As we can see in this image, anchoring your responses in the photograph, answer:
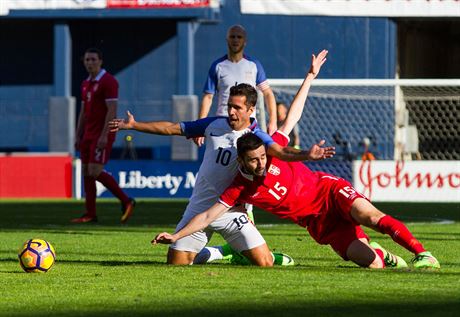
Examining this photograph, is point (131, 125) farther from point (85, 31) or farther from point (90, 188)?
point (85, 31)

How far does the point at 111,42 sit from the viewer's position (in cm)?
3709

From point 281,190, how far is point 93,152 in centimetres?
715

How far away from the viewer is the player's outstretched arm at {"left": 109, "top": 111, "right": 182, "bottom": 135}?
9.51m

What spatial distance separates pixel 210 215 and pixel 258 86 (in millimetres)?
3733

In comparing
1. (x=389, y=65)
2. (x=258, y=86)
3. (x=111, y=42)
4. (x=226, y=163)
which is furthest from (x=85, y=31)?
(x=226, y=163)

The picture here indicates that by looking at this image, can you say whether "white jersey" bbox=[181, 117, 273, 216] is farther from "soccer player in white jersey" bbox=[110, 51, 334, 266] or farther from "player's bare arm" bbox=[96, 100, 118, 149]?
"player's bare arm" bbox=[96, 100, 118, 149]

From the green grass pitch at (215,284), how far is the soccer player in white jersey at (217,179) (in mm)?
231

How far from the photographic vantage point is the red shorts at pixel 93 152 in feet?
53.0

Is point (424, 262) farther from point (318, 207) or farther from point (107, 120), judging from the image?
point (107, 120)

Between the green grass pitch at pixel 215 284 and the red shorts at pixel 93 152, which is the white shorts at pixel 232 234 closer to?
the green grass pitch at pixel 215 284

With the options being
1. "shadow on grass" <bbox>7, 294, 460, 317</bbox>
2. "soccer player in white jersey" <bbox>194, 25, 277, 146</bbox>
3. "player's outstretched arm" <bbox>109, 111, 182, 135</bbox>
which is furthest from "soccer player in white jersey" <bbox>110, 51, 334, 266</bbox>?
"soccer player in white jersey" <bbox>194, 25, 277, 146</bbox>

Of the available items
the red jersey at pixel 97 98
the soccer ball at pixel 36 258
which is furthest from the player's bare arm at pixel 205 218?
the red jersey at pixel 97 98

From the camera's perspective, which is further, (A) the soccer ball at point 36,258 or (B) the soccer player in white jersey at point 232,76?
(B) the soccer player in white jersey at point 232,76

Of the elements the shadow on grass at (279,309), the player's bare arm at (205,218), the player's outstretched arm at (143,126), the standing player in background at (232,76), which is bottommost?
the shadow on grass at (279,309)
